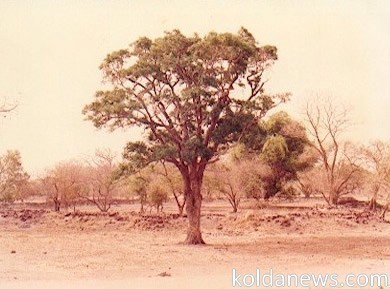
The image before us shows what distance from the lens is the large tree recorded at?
52.6 feet

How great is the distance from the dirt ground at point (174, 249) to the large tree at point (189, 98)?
2809mm

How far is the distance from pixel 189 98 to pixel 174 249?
15.0 ft

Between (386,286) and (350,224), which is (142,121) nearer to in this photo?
(386,286)

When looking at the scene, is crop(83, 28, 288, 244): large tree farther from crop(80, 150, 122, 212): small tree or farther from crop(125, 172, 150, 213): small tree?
crop(80, 150, 122, 212): small tree

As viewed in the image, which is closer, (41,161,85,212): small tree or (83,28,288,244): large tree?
(83,28,288,244): large tree

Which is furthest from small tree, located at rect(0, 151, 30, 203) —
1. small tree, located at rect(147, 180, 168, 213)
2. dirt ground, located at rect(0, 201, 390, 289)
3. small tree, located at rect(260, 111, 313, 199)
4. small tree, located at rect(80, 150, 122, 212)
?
small tree, located at rect(260, 111, 313, 199)

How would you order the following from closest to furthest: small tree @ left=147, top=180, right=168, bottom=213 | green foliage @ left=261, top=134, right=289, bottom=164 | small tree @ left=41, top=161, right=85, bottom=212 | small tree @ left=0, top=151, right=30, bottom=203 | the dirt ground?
the dirt ground, small tree @ left=147, top=180, right=168, bottom=213, green foliage @ left=261, top=134, right=289, bottom=164, small tree @ left=0, top=151, right=30, bottom=203, small tree @ left=41, top=161, right=85, bottom=212

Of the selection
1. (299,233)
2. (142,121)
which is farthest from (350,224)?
(142,121)

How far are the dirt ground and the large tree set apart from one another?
2809 millimetres

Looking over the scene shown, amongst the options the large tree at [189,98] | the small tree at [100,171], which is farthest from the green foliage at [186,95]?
the small tree at [100,171]

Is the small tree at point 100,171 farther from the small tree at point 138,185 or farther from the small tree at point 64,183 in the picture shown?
the small tree at point 138,185

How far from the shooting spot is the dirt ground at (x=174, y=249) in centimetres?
1117

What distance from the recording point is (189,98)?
53.0ft

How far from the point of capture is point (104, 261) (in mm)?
13516
